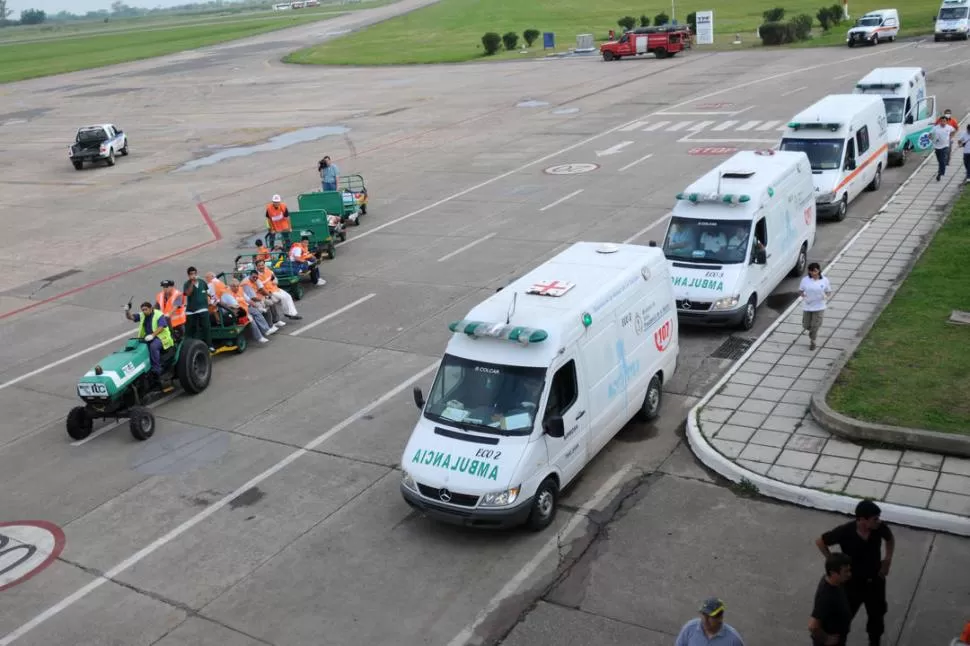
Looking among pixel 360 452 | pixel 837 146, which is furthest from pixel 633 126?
pixel 360 452

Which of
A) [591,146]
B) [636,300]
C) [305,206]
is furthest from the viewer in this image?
[591,146]

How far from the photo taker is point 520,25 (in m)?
92.0

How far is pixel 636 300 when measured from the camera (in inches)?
520

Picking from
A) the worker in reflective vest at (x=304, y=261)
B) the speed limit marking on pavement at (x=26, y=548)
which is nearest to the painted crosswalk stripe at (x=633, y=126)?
the worker in reflective vest at (x=304, y=261)

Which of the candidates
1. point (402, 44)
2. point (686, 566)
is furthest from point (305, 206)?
point (402, 44)

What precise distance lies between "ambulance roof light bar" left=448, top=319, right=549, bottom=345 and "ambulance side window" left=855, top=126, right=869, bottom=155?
15464 mm

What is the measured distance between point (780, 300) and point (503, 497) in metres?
9.70

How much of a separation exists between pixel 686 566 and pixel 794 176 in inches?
436

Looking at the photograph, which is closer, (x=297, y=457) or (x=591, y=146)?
(x=297, y=457)

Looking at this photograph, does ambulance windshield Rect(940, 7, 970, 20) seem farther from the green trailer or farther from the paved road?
the green trailer

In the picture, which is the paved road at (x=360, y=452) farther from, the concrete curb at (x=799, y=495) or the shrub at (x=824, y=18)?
the shrub at (x=824, y=18)

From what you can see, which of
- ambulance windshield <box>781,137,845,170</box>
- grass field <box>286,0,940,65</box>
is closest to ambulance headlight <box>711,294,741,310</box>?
ambulance windshield <box>781,137,845,170</box>

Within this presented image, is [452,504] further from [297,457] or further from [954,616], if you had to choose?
[954,616]

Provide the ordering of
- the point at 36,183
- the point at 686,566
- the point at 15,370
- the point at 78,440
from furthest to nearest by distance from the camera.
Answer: the point at 36,183, the point at 15,370, the point at 78,440, the point at 686,566
